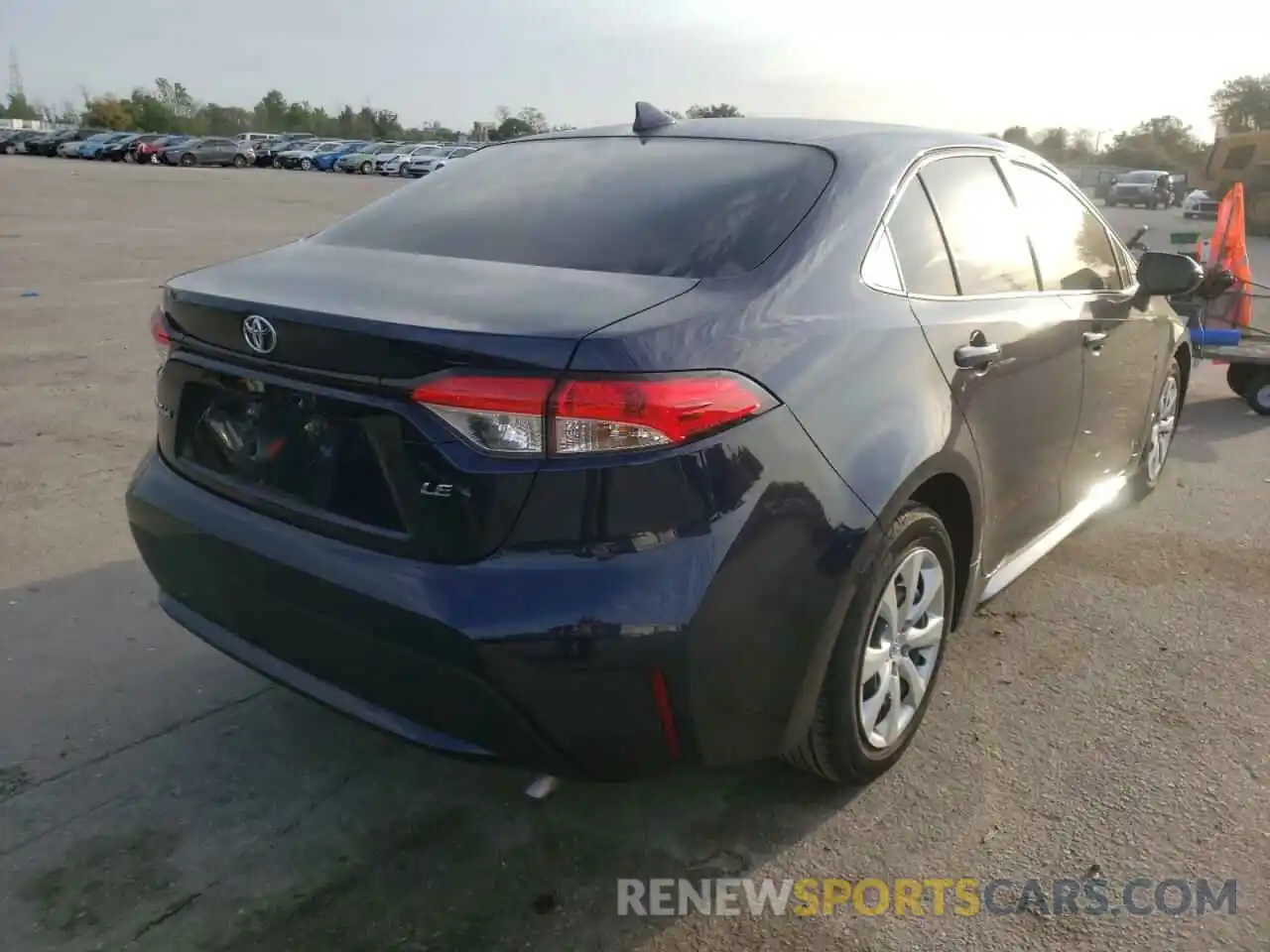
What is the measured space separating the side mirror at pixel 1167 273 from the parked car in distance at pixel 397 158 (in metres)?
52.6

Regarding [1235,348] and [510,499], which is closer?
[510,499]

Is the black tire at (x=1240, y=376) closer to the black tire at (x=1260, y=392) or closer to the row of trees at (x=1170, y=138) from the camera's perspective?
the black tire at (x=1260, y=392)

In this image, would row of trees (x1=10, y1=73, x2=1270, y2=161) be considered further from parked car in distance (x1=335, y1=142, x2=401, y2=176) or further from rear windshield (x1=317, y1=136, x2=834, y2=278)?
rear windshield (x1=317, y1=136, x2=834, y2=278)

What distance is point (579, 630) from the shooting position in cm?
219

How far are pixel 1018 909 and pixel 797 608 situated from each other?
908mm

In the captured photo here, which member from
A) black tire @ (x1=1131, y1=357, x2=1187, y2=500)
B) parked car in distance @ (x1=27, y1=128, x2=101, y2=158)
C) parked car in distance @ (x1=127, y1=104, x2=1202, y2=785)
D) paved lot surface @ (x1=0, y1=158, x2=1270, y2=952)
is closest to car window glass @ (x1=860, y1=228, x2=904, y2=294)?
parked car in distance @ (x1=127, y1=104, x2=1202, y2=785)

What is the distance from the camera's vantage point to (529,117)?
88375 millimetres

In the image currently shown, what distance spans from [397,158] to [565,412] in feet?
182

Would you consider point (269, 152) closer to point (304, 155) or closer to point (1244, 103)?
point (304, 155)

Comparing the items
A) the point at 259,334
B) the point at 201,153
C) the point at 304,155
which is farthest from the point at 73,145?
the point at 259,334

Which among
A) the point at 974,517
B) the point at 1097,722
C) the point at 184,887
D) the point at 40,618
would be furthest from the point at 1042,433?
the point at 40,618

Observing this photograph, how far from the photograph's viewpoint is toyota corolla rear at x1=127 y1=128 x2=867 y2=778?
86.4 inches

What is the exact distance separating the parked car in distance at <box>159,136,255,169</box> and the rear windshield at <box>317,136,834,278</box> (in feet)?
197

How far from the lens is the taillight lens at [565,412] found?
2168 mm
